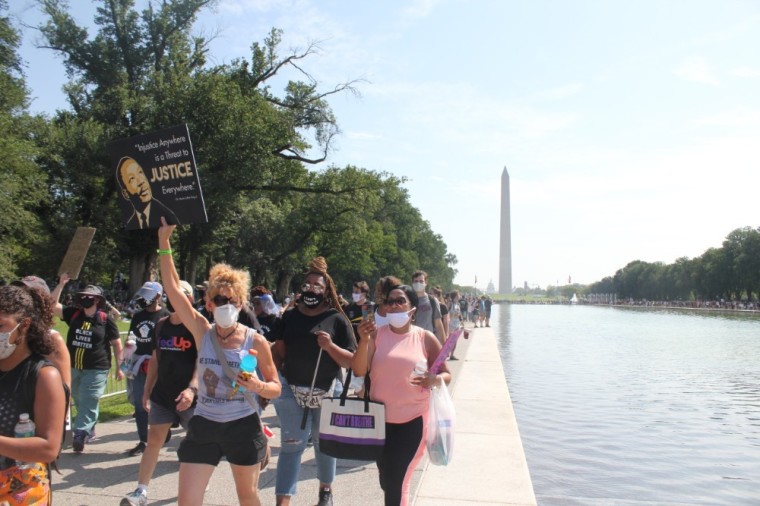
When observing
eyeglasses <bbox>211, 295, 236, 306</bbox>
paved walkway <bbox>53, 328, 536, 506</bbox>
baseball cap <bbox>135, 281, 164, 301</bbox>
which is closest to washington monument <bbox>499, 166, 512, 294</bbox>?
paved walkway <bbox>53, 328, 536, 506</bbox>

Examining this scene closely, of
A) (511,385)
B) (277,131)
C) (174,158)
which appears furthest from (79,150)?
(174,158)

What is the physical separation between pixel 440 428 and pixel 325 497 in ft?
4.06

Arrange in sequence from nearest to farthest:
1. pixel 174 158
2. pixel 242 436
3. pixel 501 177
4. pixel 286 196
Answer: pixel 242 436, pixel 174 158, pixel 286 196, pixel 501 177

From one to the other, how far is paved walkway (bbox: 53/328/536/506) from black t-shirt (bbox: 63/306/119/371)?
0.90 meters

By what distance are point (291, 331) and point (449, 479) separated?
2.27 m

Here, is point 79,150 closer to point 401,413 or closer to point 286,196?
point 286,196

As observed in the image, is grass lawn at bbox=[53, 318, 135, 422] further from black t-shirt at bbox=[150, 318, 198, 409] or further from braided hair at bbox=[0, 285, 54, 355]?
braided hair at bbox=[0, 285, 54, 355]

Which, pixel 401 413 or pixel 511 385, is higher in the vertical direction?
pixel 401 413

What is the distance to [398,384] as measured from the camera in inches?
172

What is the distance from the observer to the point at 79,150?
31562 mm

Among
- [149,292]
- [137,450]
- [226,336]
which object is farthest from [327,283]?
[137,450]

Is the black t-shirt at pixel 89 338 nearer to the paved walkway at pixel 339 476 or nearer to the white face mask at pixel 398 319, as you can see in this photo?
the paved walkway at pixel 339 476

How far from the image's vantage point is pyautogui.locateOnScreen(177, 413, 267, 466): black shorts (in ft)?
12.6

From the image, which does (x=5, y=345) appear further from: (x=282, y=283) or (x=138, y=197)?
(x=282, y=283)
